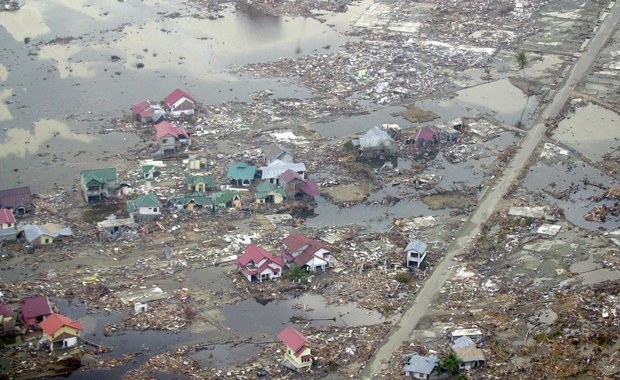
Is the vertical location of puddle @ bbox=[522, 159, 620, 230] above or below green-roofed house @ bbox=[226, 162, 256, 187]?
below

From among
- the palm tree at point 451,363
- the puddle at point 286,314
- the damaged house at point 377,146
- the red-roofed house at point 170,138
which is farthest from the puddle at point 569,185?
the red-roofed house at point 170,138

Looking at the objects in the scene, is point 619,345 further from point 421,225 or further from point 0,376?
point 0,376

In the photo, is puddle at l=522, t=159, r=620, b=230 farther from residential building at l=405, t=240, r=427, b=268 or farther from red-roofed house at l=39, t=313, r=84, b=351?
red-roofed house at l=39, t=313, r=84, b=351

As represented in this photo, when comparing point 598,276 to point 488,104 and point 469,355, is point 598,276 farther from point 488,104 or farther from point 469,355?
point 488,104

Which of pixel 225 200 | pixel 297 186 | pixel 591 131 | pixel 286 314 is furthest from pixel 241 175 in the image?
pixel 591 131

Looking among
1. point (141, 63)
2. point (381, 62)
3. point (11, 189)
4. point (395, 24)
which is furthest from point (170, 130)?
point (395, 24)

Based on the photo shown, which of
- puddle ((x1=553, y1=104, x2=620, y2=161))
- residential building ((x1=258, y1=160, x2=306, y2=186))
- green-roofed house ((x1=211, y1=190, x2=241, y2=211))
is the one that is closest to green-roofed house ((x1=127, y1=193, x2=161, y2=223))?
green-roofed house ((x1=211, y1=190, x2=241, y2=211))
